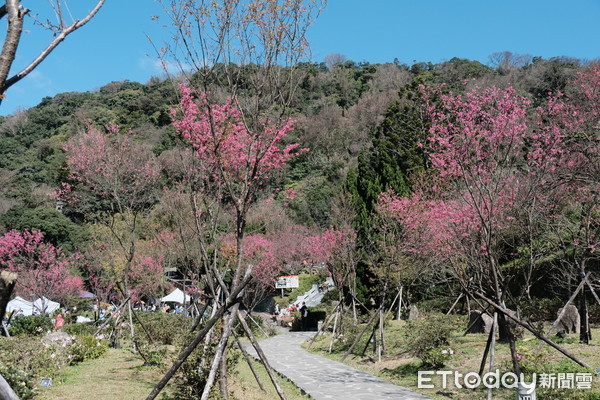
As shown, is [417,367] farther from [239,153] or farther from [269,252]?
[269,252]

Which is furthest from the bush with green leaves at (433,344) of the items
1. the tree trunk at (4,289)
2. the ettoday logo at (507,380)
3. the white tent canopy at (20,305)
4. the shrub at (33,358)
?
the white tent canopy at (20,305)

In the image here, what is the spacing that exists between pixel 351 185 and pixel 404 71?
38762 mm

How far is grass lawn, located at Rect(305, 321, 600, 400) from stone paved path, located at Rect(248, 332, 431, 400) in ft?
1.30

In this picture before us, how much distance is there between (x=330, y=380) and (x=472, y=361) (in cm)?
292

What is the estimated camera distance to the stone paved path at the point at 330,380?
8.98 m

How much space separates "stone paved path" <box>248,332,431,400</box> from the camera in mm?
8984

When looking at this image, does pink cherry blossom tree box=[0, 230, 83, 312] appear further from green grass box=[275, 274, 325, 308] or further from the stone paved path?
the stone paved path

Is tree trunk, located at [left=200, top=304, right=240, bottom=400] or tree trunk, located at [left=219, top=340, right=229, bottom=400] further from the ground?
tree trunk, located at [left=200, top=304, right=240, bottom=400]

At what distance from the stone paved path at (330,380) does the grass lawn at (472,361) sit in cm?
40

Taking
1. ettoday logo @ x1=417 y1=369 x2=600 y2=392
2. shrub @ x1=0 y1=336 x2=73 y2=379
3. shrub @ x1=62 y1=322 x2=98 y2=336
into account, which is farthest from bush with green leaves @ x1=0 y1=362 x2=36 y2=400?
shrub @ x1=62 y1=322 x2=98 y2=336

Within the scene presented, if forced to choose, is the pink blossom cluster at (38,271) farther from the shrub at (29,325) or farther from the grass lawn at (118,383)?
the grass lawn at (118,383)

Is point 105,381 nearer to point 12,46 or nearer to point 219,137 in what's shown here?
point 219,137

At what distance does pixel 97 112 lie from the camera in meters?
54.7

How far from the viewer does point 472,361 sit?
1031cm
